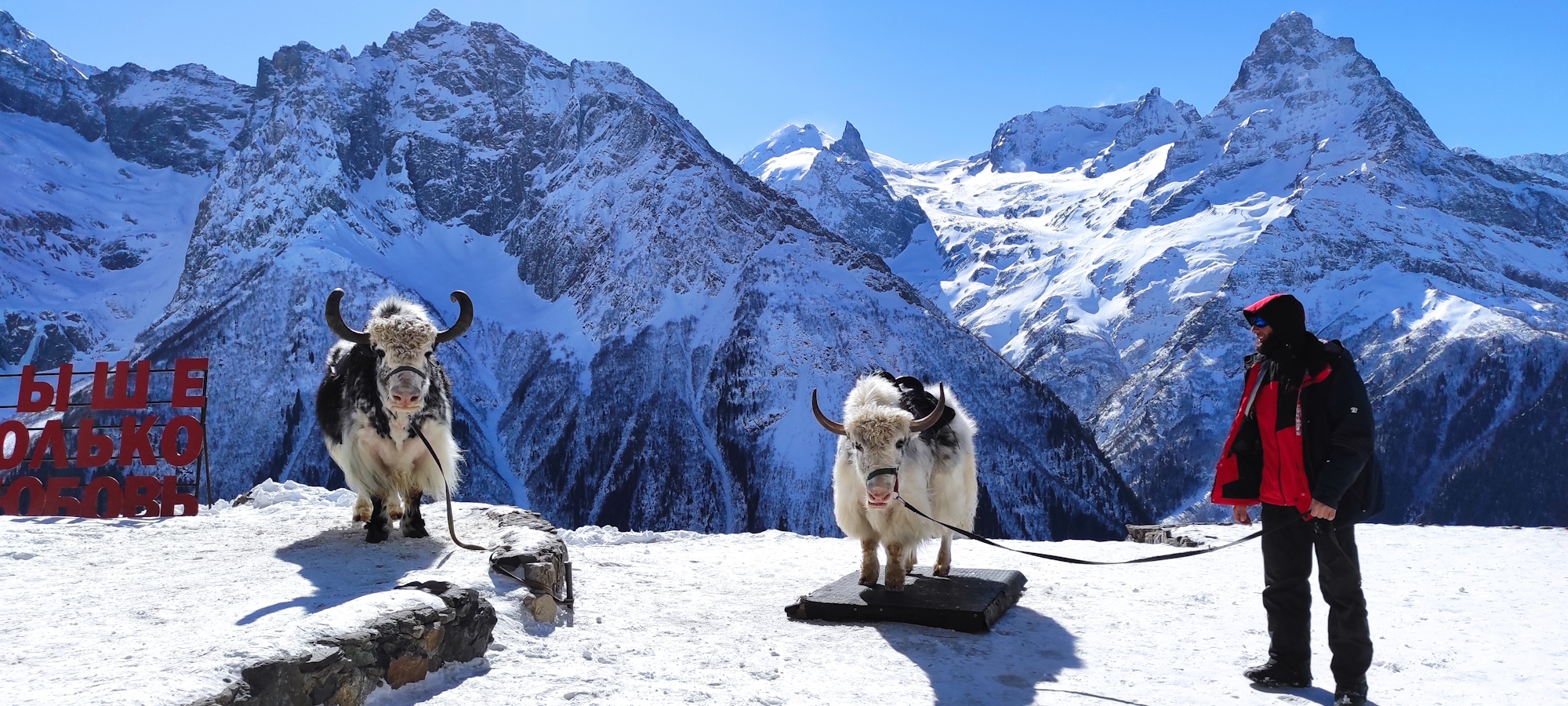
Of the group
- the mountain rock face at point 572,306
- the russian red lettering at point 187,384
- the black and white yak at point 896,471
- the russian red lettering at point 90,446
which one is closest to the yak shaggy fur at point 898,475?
the black and white yak at point 896,471

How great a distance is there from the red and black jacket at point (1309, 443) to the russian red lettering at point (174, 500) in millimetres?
11224

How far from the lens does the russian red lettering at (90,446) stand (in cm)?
1366

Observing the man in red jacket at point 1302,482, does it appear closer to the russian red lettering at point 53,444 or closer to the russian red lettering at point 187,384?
the russian red lettering at point 187,384

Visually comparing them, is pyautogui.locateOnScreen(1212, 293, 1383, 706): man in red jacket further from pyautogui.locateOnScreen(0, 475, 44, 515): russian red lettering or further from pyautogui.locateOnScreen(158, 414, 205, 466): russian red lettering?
pyautogui.locateOnScreen(0, 475, 44, 515): russian red lettering

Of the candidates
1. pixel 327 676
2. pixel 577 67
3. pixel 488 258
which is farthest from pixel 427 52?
pixel 327 676

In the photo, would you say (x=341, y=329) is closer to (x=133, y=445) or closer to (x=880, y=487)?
(x=880, y=487)

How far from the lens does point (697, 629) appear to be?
21.9ft

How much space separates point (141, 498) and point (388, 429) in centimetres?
551

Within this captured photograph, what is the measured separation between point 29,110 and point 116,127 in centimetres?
1541

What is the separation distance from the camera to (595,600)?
295 inches

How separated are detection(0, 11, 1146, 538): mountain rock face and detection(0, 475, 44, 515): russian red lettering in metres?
71.0

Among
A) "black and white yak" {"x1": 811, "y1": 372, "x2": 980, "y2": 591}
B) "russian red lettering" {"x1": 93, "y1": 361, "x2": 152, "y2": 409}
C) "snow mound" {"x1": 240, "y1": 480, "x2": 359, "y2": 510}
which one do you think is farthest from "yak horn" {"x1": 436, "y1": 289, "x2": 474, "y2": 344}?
"russian red lettering" {"x1": 93, "y1": 361, "x2": 152, "y2": 409}

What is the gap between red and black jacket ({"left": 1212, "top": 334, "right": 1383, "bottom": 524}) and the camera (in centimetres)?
474

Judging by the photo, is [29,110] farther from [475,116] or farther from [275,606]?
[275,606]
